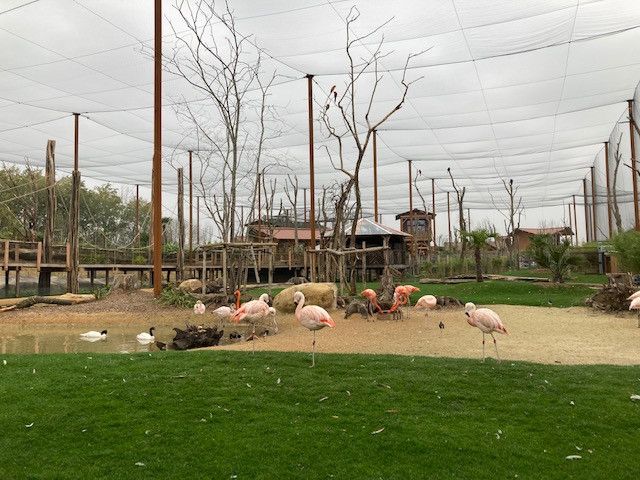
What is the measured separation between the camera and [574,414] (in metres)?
4.14

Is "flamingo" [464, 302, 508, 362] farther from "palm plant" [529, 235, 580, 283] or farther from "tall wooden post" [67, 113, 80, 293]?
"tall wooden post" [67, 113, 80, 293]

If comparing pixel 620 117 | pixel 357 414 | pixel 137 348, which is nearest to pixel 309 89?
pixel 137 348

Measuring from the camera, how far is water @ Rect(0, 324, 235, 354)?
8719mm

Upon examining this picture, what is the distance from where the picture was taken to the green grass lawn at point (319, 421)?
3307mm

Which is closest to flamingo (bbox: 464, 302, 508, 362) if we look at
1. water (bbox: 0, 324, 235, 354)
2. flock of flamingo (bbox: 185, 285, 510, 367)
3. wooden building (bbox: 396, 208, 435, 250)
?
flock of flamingo (bbox: 185, 285, 510, 367)

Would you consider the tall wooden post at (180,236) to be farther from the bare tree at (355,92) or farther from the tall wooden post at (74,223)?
the bare tree at (355,92)

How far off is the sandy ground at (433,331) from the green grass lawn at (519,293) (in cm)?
98

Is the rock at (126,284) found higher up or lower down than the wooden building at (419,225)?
lower down

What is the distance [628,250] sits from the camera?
12.8m

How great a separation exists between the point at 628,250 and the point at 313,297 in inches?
305

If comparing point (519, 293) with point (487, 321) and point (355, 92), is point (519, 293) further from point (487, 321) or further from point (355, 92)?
point (487, 321)

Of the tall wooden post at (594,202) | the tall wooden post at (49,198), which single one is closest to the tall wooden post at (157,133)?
the tall wooden post at (49,198)

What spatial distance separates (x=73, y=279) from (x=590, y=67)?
56.7 feet

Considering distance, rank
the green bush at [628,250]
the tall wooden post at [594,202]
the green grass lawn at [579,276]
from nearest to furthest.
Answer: the green bush at [628,250] → the green grass lawn at [579,276] → the tall wooden post at [594,202]
